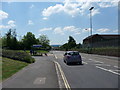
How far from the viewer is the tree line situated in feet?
300

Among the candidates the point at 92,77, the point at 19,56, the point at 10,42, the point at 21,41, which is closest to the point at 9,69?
the point at 92,77

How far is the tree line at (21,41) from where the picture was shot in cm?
9135

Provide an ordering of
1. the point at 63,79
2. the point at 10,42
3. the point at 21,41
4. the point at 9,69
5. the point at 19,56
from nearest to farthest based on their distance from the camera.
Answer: the point at 63,79 < the point at 9,69 < the point at 19,56 < the point at 10,42 < the point at 21,41

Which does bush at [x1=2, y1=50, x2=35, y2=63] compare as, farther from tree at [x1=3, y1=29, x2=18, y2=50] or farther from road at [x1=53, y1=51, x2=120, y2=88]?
tree at [x1=3, y1=29, x2=18, y2=50]

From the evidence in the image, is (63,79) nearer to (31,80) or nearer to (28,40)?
(31,80)

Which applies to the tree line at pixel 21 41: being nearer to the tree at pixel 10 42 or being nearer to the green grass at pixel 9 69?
the tree at pixel 10 42

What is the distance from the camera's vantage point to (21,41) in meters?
118

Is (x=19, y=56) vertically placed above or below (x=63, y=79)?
above

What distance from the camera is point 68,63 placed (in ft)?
72.8

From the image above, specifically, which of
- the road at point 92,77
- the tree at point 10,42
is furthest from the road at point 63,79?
the tree at point 10,42

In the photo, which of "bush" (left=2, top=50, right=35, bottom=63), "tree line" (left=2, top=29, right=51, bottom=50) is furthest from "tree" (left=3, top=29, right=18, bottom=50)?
"bush" (left=2, top=50, right=35, bottom=63)

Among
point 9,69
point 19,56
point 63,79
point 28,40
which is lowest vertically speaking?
point 63,79

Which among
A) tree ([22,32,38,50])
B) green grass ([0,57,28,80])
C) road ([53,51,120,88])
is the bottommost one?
road ([53,51,120,88])

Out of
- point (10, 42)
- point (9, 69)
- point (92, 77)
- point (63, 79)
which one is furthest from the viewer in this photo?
point (10, 42)
